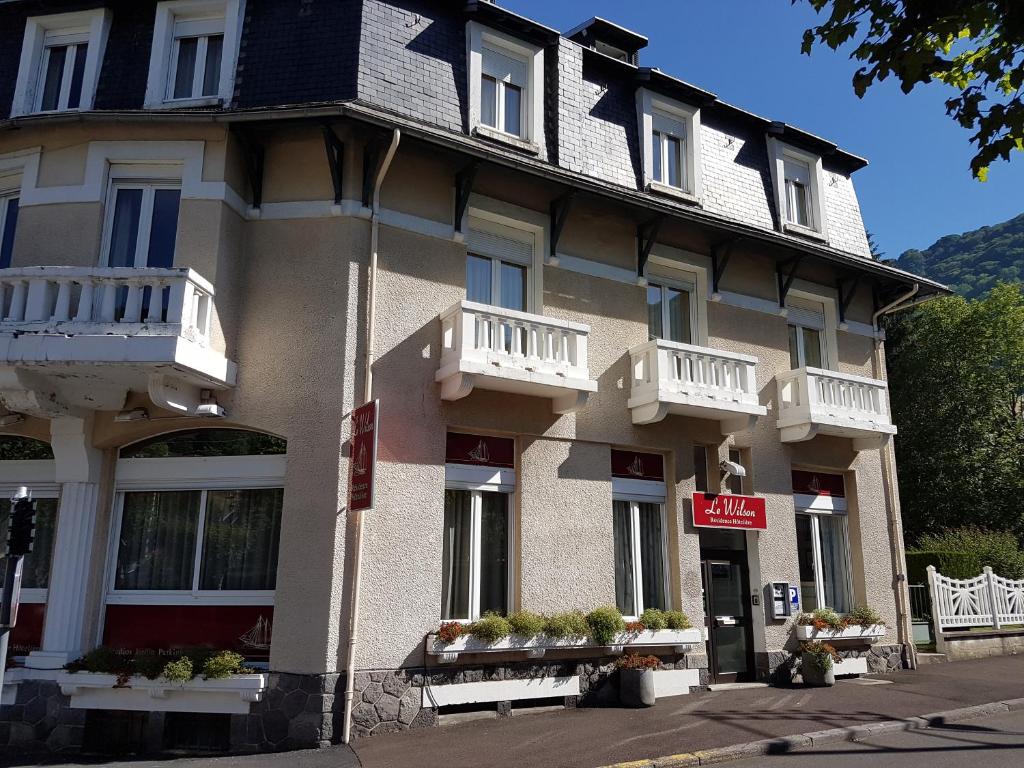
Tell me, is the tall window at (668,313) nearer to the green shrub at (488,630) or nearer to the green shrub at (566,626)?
the green shrub at (566,626)

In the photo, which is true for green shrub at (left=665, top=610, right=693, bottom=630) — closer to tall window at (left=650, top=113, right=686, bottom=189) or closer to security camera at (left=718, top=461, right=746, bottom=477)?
security camera at (left=718, top=461, right=746, bottom=477)

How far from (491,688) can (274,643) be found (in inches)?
112

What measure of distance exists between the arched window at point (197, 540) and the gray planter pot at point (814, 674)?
8528mm

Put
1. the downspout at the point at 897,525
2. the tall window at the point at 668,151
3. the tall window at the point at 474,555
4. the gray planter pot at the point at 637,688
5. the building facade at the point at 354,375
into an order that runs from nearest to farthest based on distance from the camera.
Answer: the building facade at the point at 354,375 → the tall window at the point at 474,555 → the gray planter pot at the point at 637,688 → the tall window at the point at 668,151 → the downspout at the point at 897,525

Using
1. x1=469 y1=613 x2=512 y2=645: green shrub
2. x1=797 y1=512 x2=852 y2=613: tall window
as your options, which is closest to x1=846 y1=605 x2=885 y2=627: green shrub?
x1=797 y1=512 x2=852 y2=613: tall window

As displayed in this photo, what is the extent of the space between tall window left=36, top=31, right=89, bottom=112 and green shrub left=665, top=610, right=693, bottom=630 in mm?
11499

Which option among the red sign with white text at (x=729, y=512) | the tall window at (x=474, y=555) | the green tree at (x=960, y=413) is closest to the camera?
the tall window at (x=474, y=555)

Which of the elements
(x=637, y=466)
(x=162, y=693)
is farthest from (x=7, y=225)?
(x=637, y=466)

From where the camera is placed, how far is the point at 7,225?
11539mm

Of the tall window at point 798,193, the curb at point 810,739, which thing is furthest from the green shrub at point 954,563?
the tall window at point 798,193

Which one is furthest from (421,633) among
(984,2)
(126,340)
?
(984,2)

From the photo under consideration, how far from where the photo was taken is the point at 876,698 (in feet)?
38.4

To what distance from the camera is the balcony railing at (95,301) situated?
9633 millimetres

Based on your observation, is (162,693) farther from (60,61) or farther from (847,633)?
(847,633)
